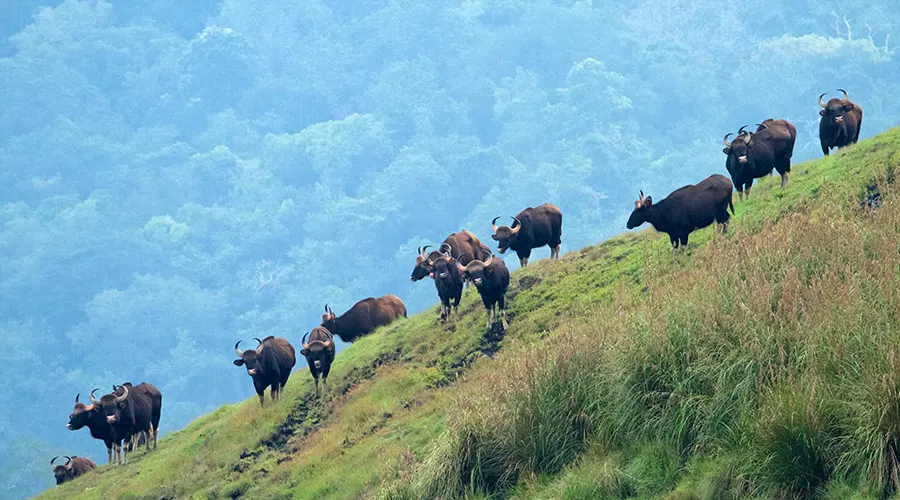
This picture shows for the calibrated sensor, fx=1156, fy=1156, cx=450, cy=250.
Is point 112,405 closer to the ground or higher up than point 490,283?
higher up

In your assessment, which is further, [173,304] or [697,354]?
[173,304]

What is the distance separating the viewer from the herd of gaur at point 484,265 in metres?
25.7

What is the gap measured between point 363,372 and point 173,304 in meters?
146

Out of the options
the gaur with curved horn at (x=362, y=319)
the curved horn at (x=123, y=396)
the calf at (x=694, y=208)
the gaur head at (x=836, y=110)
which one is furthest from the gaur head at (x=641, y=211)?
the curved horn at (x=123, y=396)

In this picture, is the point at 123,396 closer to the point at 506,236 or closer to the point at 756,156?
the point at 506,236

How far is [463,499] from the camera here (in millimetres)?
14609

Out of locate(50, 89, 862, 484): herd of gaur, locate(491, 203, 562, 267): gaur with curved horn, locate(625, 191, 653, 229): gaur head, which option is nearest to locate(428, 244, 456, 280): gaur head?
locate(50, 89, 862, 484): herd of gaur

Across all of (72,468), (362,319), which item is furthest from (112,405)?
(362,319)

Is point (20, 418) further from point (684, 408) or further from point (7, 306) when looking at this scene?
point (684, 408)

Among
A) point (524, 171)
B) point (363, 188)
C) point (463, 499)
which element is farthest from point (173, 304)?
point (463, 499)

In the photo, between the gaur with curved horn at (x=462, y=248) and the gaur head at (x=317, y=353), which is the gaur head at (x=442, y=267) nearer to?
the gaur with curved horn at (x=462, y=248)

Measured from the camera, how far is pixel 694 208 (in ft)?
82.5

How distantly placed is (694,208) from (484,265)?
5.51m

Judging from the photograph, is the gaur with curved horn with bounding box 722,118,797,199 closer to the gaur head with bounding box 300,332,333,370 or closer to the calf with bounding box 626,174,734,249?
the calf with bounding box 626,174,734,249
